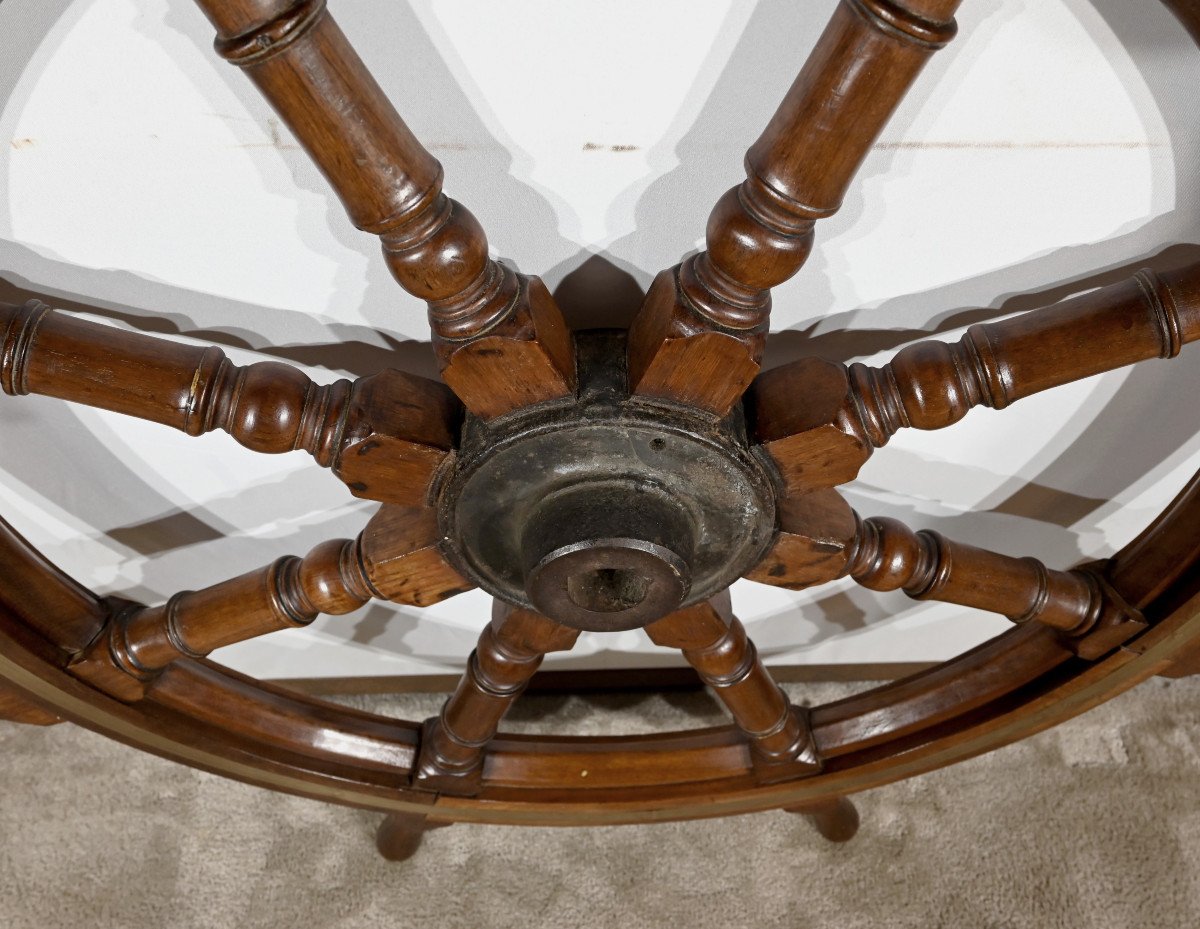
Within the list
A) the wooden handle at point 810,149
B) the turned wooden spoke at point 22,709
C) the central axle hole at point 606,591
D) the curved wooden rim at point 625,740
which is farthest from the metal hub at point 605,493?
the turned wooden spoke at point 22,709

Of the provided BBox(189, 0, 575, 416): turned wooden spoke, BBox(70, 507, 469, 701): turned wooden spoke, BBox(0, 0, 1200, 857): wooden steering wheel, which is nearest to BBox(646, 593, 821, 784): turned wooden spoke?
BBox(0, 0, 1200, 857): wooden steering wheel

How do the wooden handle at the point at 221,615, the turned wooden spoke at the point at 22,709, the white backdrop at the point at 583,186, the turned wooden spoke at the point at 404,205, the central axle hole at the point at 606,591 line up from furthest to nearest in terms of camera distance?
the turned wooden spoke at the point at 22,709 → the wooden handle at the point at 221,615 → the central axle hole at the point at 606,591 → the white backdrop at the point at 583,186 → the turned wooden spoke at the point at 404,205

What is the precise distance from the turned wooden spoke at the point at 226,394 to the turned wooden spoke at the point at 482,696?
26 cm

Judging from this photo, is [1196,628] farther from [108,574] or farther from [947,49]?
[108,574]

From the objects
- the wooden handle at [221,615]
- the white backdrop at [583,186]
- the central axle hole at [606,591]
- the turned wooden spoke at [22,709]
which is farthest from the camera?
the turned wooden spoke at [22,709]

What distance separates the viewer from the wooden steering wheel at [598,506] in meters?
0.71

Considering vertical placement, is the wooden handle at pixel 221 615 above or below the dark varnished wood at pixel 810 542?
above

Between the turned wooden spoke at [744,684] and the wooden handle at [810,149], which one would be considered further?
the turned wooden spoke at [744,684]

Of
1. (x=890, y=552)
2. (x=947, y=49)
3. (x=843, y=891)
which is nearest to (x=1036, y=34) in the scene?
(x=947, y=49)

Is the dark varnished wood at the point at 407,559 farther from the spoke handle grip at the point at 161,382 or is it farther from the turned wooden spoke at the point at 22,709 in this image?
the turned wooden spoke at the point at 22,709

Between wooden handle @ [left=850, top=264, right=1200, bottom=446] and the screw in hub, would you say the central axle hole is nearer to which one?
the screw in hub

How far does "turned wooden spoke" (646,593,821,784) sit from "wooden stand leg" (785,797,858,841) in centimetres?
14

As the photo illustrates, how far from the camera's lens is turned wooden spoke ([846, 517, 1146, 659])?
3.42ft

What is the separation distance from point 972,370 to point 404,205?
45cm
